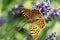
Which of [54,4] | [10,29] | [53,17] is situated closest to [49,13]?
[53,17]

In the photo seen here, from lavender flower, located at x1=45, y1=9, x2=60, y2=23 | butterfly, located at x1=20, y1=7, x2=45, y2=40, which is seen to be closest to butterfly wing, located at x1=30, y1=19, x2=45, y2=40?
butterfly, located at x1=20, y1=7, x2=45, y2=40

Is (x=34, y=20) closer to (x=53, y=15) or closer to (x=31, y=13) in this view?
(x=31, y=13)

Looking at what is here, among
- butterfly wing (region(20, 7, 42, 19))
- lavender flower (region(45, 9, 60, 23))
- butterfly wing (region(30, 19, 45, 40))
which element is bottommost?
butterfly wing (region(30, 19, 45, 40))

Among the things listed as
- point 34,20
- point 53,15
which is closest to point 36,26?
point 34,20

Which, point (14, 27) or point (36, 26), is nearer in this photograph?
point (36, 26)

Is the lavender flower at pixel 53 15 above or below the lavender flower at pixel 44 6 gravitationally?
below

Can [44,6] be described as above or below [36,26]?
above

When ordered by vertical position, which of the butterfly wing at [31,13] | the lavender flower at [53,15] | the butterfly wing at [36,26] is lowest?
the butterfly wing at [36,26]

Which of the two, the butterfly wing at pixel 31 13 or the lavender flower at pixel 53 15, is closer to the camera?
the butterfly wing at pixel 31 13

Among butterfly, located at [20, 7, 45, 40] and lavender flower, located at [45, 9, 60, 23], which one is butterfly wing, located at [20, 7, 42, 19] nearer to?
butterfly, located at [20, 7, 45, 40]

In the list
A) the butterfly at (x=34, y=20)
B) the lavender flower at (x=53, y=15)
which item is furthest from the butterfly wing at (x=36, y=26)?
the lavender flower at (x=53, y=15)

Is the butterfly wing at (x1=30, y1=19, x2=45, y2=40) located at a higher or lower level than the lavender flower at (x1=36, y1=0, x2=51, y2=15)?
lower

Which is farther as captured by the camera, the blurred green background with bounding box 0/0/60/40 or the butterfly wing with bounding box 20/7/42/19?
the blurred green background with bounding box 0/0/60/40

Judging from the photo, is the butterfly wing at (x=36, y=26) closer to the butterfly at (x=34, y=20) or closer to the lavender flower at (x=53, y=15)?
the butterfly at (x=34, y=20)
